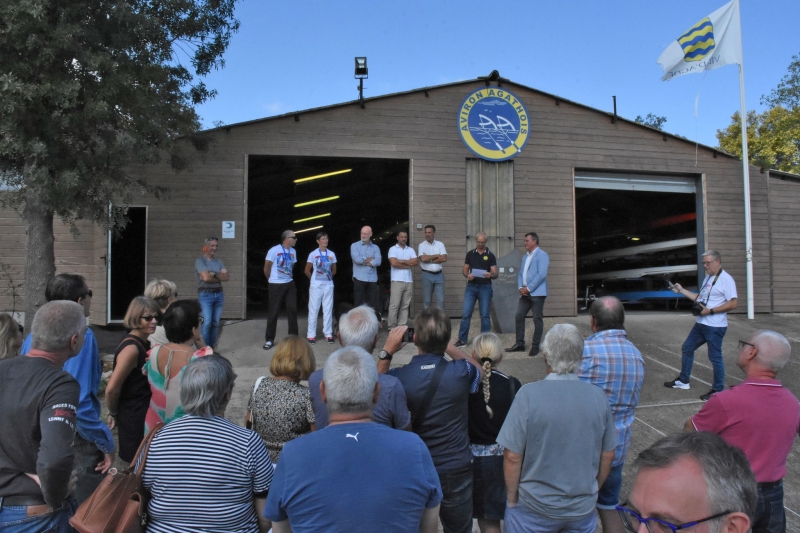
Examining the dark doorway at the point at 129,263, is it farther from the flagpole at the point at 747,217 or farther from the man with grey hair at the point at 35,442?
the flagpole at the point at 747,217

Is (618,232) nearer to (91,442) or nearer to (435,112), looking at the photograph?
(435,112)

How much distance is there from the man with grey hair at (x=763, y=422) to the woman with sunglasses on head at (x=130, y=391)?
3154mm

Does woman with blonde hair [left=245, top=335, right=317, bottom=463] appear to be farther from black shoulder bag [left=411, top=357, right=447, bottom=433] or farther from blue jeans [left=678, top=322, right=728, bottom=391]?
blue jeans [left=678, top=322, right=728, bottom=391]

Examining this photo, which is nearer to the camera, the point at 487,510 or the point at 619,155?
the point at 487,510

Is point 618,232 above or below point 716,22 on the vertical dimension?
below

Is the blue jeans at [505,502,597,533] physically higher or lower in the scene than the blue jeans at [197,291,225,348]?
lower

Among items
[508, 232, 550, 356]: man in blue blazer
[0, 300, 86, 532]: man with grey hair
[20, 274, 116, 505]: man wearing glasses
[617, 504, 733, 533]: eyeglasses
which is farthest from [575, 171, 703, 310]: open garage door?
[617, 504, 733, 533]: eyeglasses

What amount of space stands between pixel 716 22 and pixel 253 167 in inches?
405

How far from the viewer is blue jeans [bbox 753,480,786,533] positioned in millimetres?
2707

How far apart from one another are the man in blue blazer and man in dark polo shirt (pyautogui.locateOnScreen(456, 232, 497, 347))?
51cm

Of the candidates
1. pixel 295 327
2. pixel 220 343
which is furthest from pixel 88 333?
pixel 220 343

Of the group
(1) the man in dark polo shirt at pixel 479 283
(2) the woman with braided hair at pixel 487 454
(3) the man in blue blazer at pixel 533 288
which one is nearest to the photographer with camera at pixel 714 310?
(3) the man in blue blazer at pixel 533 288

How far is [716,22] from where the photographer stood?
37.6 ft

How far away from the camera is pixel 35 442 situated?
225 cm
